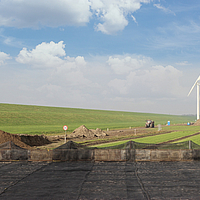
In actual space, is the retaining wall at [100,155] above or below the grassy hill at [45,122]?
below

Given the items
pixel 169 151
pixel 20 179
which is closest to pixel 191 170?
pixel 169 151

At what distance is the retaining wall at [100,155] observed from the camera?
19.8 metres

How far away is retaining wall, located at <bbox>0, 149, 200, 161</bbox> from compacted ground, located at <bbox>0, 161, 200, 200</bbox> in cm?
85

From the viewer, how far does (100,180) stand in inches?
538

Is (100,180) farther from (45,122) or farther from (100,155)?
(45,122)

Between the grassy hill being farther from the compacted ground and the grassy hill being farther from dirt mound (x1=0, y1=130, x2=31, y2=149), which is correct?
the compacted ground

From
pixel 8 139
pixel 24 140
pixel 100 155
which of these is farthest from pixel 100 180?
pixel 24 140

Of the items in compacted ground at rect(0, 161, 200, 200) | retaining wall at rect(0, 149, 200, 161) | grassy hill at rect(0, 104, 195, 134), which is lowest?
compacted ground at rect(0, 161, 200, 200)

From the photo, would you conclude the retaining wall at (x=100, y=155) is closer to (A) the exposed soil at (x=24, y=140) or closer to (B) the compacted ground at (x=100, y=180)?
(B) the compacted ground at (x=100, y=180)

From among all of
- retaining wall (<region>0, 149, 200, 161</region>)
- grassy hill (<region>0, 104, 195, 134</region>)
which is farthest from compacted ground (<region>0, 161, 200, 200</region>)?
grassy hill (<region>0, 104, 195, 134</region>)

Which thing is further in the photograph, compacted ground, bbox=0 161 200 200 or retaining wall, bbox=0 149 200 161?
retaining wall, bbox=0 149 200 161

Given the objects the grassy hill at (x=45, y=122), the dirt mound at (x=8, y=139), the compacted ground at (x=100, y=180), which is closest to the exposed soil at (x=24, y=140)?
the dirt mound at (x=8, y=139)

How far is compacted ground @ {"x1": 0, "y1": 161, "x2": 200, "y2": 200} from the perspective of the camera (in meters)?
11.0

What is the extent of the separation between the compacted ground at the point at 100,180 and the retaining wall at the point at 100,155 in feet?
2.79
